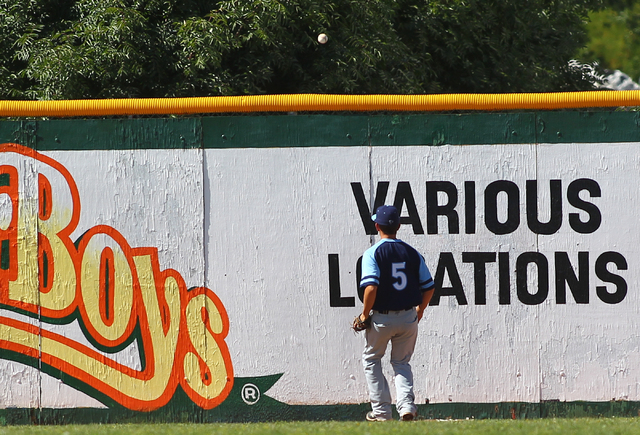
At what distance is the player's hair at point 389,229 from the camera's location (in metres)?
5.00

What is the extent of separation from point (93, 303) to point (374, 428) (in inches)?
92.4

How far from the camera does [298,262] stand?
215 inches

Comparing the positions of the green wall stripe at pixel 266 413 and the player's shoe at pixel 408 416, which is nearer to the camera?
the player's shoe at pixel 408 416

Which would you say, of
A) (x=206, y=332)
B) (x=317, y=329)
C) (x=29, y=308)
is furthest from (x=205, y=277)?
(x=29, y=308)

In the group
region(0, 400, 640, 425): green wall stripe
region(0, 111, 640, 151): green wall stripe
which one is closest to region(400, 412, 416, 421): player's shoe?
region(0, 400, 640, 425): green wall stripe

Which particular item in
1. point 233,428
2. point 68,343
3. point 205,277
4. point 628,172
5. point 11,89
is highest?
point 11,89

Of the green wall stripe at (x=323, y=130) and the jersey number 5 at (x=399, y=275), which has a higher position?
the green wall stripe at (x=323, y=130)

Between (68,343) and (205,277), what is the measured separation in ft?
3.75

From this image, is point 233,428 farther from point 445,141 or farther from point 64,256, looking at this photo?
point 445,141

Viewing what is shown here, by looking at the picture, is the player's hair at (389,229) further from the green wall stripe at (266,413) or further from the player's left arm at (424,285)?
the green wall stripe at (266,413)

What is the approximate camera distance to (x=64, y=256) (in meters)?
5.46

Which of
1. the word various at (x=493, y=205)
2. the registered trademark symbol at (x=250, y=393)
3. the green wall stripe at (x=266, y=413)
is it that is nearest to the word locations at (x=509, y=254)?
the word various at (x=493, y=205)

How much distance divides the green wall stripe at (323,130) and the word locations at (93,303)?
272mm

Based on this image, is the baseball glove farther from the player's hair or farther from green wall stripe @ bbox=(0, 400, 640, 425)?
green wall stripe @ bbox=(0, 400, 640, 425)
